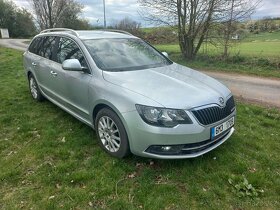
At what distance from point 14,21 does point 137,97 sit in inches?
1996

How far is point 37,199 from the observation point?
2865 millimetres

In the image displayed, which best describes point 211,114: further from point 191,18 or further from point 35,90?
point 191,18

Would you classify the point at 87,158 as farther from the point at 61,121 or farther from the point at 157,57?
the point at 157,57

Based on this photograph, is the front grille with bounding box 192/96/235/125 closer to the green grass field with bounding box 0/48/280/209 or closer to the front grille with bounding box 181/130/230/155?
the front grille with bounding box 181/130/230/155

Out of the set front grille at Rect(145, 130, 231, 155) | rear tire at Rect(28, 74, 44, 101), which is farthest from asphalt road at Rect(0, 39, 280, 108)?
rear tire at Rect(28, 74, 44, 101)

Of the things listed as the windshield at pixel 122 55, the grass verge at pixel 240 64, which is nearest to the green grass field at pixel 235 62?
the grass verge at pixel 240 64

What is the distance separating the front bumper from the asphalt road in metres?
4.01

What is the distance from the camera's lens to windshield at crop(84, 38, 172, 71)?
155 inches

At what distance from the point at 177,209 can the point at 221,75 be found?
8568mm

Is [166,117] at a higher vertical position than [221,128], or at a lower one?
higher

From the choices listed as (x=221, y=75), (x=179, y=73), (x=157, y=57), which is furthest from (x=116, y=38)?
(x=221, y=75)

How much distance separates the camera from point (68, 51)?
4.48 meters

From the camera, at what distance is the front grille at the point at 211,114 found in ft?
10.1

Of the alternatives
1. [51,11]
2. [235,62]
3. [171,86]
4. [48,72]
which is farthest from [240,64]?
[51,11]
